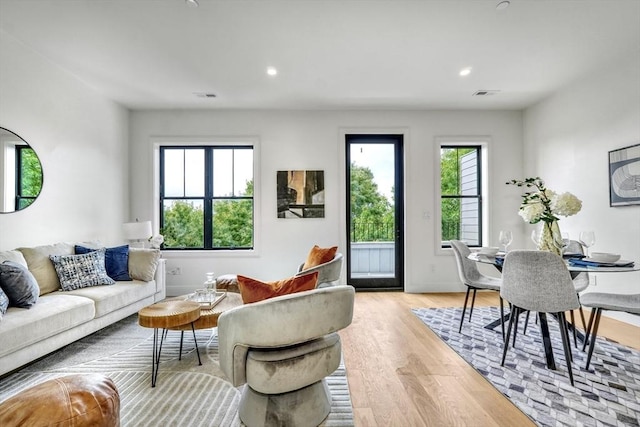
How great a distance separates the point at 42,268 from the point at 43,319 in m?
0.84

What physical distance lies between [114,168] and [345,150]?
3514 millimetres

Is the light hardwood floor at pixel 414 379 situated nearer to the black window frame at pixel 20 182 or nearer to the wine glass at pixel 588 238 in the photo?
the wine glass at pixel 588 238

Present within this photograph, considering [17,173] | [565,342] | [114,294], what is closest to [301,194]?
[114,294]

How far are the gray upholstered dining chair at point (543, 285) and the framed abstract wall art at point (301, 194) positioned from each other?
3.01 m

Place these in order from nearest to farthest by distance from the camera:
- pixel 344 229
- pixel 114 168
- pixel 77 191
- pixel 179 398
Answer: pixel 179 398 < pixel 77 191 < pixel 114 168 < pixel 344 229

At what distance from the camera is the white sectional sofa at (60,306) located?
2.20 meters

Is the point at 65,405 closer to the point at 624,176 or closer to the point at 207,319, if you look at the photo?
the point at 207,319

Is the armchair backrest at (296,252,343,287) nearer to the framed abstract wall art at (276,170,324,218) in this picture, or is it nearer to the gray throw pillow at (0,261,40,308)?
the framed abstract wall art at (276,170,324,218)

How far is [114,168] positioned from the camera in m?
4.60

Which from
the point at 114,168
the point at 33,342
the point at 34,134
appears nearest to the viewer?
the point at 33,342

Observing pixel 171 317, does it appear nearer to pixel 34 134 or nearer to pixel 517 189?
pixel 34 134

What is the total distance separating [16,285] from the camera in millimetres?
2439

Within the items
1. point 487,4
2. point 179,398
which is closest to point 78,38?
point 179,398

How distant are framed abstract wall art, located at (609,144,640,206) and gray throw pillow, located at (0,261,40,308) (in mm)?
5798
